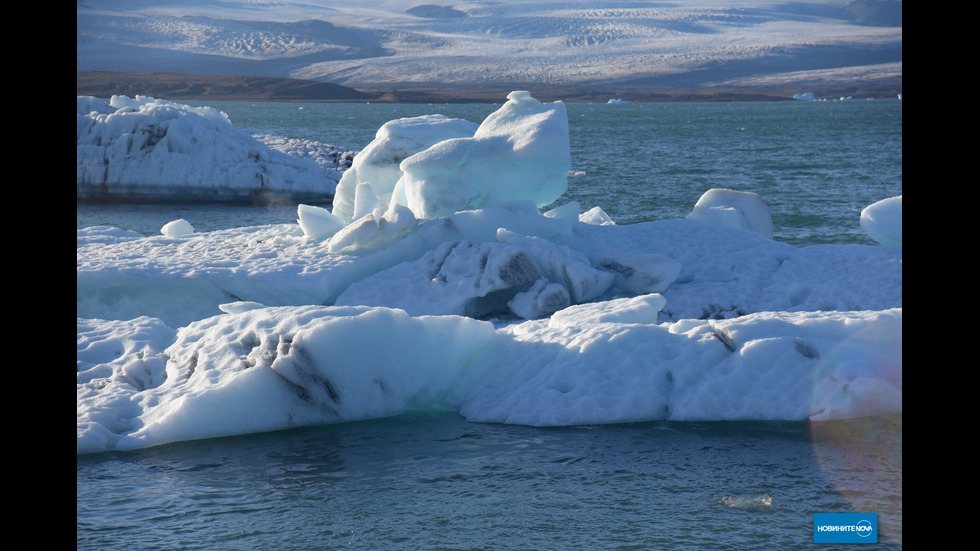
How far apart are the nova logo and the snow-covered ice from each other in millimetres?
1925

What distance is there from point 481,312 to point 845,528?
6.81m

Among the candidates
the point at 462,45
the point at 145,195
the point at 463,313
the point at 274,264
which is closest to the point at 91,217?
the point at 145,195

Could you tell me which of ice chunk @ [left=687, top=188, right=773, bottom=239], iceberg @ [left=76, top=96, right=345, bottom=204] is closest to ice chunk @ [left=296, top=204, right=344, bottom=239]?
ice chunk @ [left=687, top=188, right=773, bottom=239]

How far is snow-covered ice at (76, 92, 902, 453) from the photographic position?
27.0 ft

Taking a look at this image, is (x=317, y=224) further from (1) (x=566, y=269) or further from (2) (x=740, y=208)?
(2) (x=740, y=208)

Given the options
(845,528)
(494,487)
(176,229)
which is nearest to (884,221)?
(845,528)

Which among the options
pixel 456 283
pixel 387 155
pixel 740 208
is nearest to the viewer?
pixel 456 283

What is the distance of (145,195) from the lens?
26188 millimetres

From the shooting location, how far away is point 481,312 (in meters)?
12.5

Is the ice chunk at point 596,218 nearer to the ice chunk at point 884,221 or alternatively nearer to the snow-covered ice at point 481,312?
the snow-covered ice at point 481,312

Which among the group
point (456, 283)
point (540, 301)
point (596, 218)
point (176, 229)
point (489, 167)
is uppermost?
point (489, 167)

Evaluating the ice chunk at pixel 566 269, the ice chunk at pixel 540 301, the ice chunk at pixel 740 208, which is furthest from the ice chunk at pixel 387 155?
the ice chunk at pixel 740 208

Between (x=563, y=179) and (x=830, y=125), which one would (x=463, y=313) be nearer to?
(x=563, y=179)

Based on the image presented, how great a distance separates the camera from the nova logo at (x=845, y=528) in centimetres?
611
